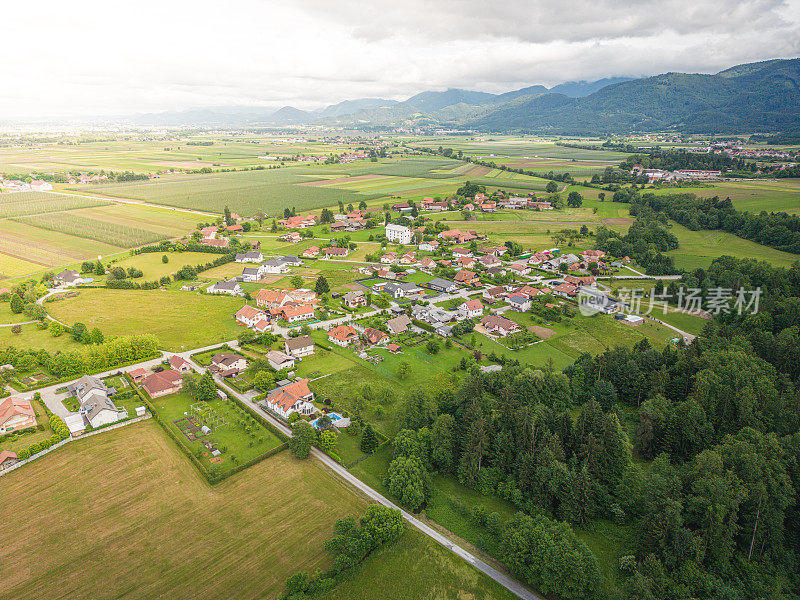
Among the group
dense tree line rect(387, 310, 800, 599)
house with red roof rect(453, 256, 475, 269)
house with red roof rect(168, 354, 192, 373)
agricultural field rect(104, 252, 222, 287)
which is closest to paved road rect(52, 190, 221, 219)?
agricultural field rect(104, 252, 222, 287)

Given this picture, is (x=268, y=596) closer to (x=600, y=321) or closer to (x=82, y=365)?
(x=82, y=365)

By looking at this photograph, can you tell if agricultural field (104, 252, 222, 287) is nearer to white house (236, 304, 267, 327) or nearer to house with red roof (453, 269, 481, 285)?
white house (236, 304, 267, 327)

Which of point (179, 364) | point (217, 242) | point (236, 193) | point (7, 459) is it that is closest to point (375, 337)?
point (179, 364)

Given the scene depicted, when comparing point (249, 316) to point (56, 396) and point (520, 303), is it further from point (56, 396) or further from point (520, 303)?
point (520, 303)

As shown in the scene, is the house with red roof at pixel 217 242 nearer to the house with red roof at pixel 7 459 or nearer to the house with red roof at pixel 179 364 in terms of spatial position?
the house with red roof at pixel 179 364

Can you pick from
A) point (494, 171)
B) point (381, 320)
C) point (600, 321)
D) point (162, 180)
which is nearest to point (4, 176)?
point (162, 180)
